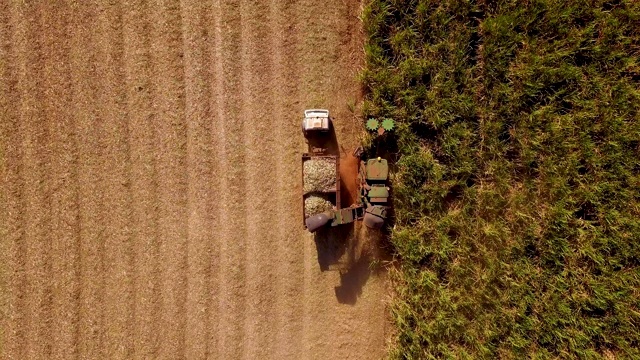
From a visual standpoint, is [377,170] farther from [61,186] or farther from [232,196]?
[61,186]

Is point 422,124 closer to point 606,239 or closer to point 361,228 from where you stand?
point 361,228

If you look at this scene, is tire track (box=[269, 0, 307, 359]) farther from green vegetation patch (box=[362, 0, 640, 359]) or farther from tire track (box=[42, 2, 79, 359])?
tire track (box=[42, 2, 79, 359])

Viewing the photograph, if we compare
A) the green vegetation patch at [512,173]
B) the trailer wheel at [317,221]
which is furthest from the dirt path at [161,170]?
the green vegetation patch at [512,173]

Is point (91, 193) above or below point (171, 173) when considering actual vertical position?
below

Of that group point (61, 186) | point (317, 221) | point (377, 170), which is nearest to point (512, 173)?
point (377, 170)

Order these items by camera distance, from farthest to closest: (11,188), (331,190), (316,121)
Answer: (11,188)
(331,190)
(316,121)

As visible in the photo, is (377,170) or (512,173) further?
(512,173)

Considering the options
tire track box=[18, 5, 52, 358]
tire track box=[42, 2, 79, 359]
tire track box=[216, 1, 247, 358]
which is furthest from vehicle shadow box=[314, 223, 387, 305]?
tire track box=[18, 5, 52, 358]
